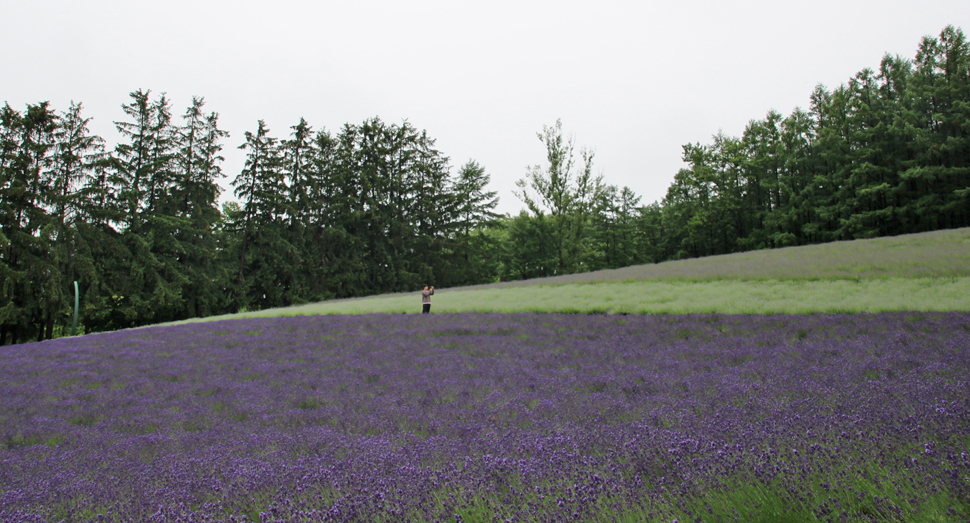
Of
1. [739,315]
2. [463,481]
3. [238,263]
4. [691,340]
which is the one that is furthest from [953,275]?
[238,263]

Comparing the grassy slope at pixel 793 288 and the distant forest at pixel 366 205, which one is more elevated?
the distant forest at pixel 366 205

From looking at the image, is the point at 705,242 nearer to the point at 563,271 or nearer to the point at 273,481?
the point at 563,271

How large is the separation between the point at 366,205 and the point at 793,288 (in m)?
41.8

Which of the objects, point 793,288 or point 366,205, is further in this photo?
point 366,205

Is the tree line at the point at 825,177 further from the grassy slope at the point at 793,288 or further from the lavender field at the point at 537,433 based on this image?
the lavender field at the point at 537,433

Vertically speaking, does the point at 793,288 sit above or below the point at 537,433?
above

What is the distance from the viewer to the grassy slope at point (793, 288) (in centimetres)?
1165

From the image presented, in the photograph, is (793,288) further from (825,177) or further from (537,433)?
(825,177)

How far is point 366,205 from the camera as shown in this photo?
4931 centimetres

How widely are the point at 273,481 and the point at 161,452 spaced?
2.19 metres

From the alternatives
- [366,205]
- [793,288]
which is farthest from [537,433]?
[366,205]

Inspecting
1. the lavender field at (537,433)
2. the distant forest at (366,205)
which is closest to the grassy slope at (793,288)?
the lavender field at (537,433)

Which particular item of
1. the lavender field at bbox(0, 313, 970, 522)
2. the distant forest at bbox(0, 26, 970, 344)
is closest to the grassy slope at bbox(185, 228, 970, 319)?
the lavender field at bbox(0, 313, 970, 522)

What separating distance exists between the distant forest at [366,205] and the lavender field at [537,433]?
86.4 feet
